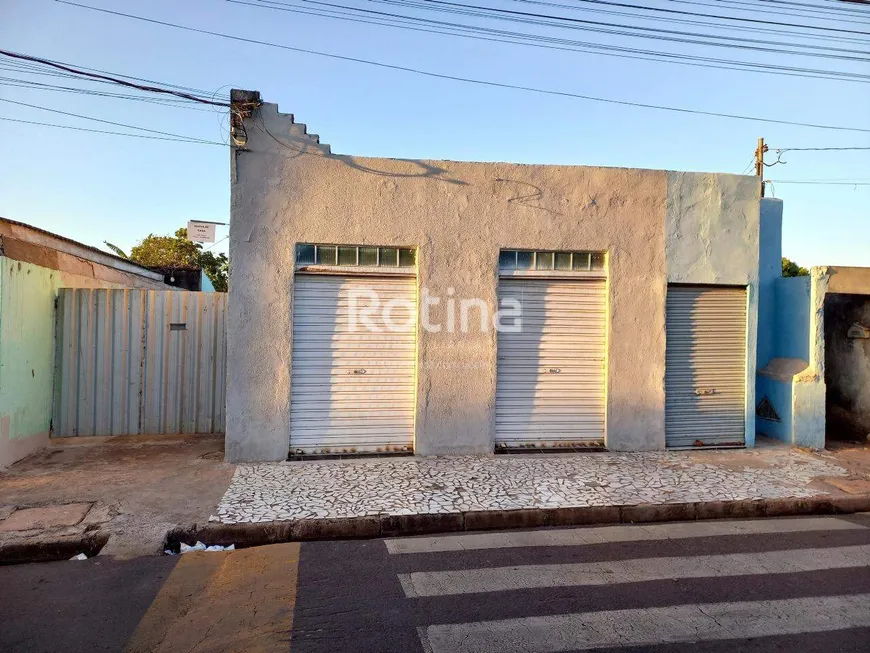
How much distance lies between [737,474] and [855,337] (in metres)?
4.60

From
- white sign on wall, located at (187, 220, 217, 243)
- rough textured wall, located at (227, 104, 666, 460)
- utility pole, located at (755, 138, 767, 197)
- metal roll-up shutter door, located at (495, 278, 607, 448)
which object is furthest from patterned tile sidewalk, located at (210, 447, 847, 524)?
white sign on wall, located at (187, 220, 217, 243)

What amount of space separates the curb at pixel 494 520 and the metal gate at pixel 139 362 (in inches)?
162

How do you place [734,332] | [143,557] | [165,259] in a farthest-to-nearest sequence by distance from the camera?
[165,259], [734,332], [143,557]

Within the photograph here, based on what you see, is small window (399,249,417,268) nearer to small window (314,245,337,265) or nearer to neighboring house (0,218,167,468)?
small window (314,245,337,265)

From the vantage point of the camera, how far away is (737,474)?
24.1ft

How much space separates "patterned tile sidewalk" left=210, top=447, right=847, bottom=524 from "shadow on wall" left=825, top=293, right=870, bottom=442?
2.41 m

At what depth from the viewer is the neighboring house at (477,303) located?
769 centimetres

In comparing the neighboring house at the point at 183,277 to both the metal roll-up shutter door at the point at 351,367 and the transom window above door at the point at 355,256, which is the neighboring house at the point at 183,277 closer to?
the transom window above door at the point at 355,256

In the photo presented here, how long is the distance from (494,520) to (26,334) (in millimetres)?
6718

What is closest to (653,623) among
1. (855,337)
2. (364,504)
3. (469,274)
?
(364,504)

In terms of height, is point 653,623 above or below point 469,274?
below

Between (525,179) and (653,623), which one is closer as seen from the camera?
(653,623)

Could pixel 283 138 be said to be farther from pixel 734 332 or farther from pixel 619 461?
pixel 734 332

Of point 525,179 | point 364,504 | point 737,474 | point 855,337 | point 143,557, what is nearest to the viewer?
point 143,557
